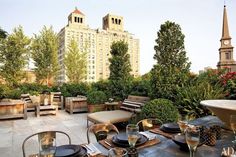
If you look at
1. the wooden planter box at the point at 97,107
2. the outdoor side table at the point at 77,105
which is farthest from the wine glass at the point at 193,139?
the outdoor side table at the point at 77,105

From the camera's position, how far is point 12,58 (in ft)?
40.3

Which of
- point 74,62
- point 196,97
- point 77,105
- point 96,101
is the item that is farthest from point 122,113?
point 74,62

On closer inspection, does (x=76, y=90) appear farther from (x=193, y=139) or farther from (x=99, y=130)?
(x=193, y=139)

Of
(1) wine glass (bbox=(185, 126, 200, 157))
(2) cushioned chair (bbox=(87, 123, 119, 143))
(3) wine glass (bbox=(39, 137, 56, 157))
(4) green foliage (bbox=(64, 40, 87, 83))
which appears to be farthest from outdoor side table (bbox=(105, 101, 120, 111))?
(4) green foliage (bbox=(64, 40, 87, 83))

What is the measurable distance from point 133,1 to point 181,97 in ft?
14.2

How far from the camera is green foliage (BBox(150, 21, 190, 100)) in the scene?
4.72m

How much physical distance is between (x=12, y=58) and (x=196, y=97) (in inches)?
470

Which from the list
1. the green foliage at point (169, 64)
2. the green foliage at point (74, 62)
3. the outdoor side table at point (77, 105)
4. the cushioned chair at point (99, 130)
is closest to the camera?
the cushioned chair at point (99, 130)

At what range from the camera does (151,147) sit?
1606mm

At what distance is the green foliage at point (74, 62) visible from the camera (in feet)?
52.0

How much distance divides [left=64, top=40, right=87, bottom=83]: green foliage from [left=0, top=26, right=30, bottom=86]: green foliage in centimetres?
397

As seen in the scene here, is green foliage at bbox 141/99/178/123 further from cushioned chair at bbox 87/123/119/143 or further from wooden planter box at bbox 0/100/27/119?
wooden planter box at bbox 0/100/27/119

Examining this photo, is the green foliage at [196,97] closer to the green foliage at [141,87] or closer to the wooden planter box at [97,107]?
the green foliage at [141,87]

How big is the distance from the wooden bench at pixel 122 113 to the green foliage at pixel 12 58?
9348 mm
